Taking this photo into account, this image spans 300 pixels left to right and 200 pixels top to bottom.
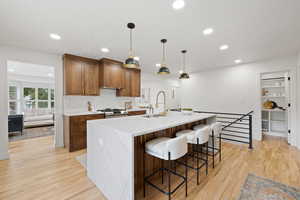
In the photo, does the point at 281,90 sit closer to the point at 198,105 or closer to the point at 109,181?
the point at 198,105

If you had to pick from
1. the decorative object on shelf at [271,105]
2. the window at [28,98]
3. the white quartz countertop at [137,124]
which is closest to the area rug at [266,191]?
the white quartz countertop at [137,124]

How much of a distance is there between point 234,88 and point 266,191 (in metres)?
3.50

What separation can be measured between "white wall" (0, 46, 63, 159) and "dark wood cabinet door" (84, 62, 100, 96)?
24.1 inches

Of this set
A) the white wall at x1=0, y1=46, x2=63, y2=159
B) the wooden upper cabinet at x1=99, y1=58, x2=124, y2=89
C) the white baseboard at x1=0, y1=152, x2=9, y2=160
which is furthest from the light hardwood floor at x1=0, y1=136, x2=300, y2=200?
the wooden upper cabinet at x1=99, y1=58, x2=124, y2=89

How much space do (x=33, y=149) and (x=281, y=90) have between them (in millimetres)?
7744

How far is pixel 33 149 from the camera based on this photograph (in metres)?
3.30

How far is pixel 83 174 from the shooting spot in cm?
221

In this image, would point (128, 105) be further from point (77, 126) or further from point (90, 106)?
point (77, 126)

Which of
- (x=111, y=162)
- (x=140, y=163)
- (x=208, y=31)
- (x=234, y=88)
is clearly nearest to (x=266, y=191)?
(x=140, y=163)

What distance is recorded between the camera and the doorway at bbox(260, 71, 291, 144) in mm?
4359

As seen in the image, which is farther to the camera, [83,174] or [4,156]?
[4,156]

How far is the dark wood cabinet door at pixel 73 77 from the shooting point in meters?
3.40

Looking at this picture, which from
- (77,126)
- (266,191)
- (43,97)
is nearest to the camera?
(266,191)

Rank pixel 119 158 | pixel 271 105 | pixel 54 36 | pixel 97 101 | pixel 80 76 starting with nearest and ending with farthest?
pixel 119 158 < pixel 54 36 < pixel 80 76 < pixel 97 101 < pixel 271 105
